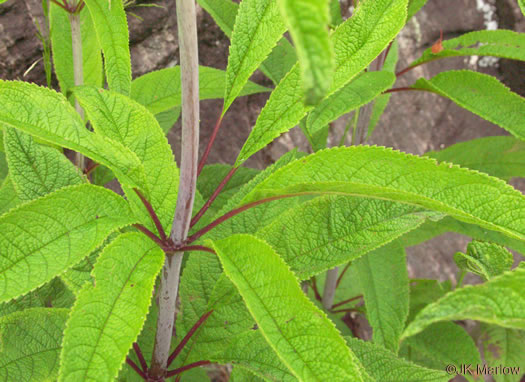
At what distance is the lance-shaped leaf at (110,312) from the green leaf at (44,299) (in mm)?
361

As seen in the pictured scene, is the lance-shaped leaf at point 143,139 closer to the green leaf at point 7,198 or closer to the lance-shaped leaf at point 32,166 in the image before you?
the lance-shaped leaf at point 32,166

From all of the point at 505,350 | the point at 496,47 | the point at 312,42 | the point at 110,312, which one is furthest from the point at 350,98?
the point at 505,350

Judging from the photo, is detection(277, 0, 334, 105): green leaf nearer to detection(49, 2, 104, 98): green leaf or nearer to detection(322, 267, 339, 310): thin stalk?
detection(49, 2, 104, 98): green leaf

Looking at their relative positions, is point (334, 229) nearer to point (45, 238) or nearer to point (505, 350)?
point (45, 238)

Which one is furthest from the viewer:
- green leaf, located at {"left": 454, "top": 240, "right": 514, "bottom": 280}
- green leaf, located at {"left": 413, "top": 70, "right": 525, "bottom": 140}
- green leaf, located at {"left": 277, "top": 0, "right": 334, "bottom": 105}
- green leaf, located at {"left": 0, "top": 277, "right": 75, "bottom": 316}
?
green leaf, located at {"left": 413, "top": 70, "right": 525, "bottom": 140}

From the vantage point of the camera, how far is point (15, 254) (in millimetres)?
593

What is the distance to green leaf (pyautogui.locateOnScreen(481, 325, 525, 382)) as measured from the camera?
51.2 inches

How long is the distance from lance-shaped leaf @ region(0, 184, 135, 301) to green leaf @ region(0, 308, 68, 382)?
0.23 meters

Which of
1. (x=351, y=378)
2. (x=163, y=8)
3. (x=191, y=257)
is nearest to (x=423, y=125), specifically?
(x=163, y=8)

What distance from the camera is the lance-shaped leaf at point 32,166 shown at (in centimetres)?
75

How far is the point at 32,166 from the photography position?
2.48 ft

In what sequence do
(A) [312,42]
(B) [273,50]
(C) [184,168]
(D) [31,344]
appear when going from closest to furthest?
(A) [312,42], (C) [184,168], (D) [31,344], (B) [273,50]

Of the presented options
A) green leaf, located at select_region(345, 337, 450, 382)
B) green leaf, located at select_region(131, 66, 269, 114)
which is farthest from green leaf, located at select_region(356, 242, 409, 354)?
green leaf, located at select_region(131, 66, 269, 114)

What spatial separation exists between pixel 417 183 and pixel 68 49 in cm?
86
